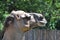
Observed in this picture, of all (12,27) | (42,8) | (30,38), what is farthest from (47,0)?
(12,27)

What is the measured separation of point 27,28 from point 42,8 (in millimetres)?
4865

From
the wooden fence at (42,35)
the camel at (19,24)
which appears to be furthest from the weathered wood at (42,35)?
the camel at (19,24)

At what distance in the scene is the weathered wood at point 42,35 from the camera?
30.2 ft

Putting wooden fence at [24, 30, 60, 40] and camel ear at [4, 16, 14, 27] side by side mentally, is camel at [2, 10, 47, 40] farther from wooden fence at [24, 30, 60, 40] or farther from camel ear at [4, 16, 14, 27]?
wooden fence at [24, 30, 60, 40]

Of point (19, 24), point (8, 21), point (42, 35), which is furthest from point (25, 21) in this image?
point (42, 35)

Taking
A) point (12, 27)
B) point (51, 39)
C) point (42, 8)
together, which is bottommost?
point (51, 39)

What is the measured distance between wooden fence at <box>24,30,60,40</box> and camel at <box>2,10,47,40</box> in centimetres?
639


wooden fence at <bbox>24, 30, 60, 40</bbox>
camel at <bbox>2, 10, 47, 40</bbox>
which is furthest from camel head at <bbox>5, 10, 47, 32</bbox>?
wooden fence at <bbox>24, 30, 60, 40</bbox>

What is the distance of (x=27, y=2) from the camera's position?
7.38m

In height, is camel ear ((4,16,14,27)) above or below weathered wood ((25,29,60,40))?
above

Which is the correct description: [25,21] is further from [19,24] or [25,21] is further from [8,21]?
[8,21]

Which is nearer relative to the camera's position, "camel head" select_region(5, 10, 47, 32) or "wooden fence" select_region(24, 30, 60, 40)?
"camel head" select_region(5, 10, 47, 32)

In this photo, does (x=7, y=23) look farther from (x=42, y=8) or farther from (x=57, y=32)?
(x=57, y=32)

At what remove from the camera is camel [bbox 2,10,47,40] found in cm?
269
